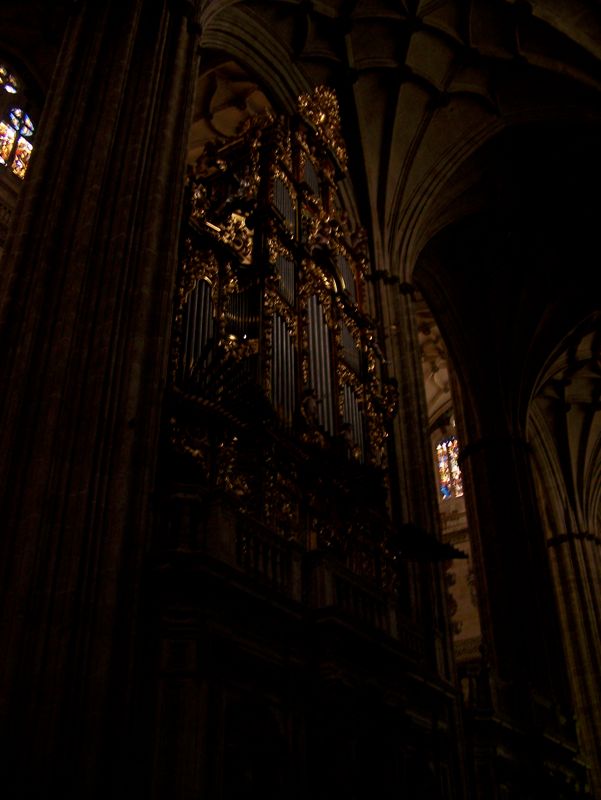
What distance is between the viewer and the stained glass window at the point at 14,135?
15.2 meters

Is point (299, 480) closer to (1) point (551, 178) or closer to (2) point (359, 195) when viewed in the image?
(2) point (359, 195)

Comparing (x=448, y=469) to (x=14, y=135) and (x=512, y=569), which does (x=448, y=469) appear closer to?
(x=512, y=569)

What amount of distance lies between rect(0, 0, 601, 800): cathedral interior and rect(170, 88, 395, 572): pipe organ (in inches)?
2.1

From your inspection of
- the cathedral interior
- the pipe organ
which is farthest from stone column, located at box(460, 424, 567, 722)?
the pipe organ

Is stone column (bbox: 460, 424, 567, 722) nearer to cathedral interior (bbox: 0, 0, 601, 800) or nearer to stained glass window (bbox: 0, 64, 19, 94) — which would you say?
cathedral interior (bbox: 0, 0, 601, 800)

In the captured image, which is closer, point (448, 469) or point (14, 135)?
point (14, 135)

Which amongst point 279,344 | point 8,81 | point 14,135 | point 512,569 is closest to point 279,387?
point 279,344

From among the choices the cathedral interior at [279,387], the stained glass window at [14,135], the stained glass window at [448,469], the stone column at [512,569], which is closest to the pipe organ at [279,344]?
the cathedral interior at [279,387]

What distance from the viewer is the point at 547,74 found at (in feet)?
58.6

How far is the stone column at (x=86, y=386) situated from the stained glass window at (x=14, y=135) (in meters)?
4.69

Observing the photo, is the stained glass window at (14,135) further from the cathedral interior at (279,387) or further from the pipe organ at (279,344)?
the pipe organ at (279,344)

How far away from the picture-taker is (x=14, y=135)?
15594 millimetres

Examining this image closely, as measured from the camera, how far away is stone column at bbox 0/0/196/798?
6340 millimetres

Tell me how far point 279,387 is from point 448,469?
1769 cm
